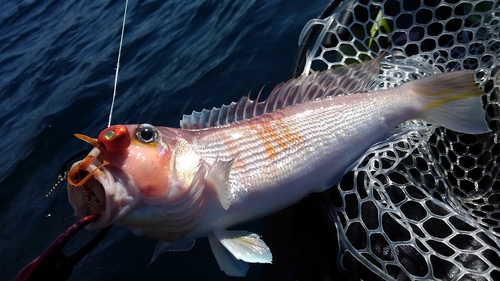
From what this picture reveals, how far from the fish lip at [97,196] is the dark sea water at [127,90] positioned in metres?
1.42

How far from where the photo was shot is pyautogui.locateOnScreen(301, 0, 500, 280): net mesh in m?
2.38

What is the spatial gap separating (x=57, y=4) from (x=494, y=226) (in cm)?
1534

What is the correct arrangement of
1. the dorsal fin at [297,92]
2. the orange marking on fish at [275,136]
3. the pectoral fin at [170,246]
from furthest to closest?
the dorsal fin at [297,92]
the orange marking on fish at [275,136]
the pectoral fin at [170,246]

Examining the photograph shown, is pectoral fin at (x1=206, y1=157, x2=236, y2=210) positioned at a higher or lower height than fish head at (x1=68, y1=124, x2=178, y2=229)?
lower

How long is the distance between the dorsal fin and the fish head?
57cm

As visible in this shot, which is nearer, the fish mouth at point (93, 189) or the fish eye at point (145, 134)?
the fish mouth at point (93, 189)

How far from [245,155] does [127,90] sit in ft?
16.0

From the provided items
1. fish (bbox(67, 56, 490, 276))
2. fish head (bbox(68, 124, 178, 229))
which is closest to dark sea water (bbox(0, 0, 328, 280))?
fish (bbox(67, 56, 490, 276))

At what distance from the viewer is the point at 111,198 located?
2.16m

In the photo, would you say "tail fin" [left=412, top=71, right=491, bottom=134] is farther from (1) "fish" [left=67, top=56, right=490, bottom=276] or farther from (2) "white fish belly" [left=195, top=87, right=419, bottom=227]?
(2) "white fish belly" [left=195, top=87, right=419, bottom=227]

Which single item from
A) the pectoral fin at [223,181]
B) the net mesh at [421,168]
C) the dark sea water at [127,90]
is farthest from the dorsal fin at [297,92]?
the dark sea water at [127,90]

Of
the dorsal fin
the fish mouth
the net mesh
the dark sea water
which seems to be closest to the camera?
the fish mouth

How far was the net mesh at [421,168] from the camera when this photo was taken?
2.38 meters

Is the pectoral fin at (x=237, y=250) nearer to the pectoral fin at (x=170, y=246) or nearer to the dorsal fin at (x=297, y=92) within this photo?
the pectoral fin at (x=170, y=246)
